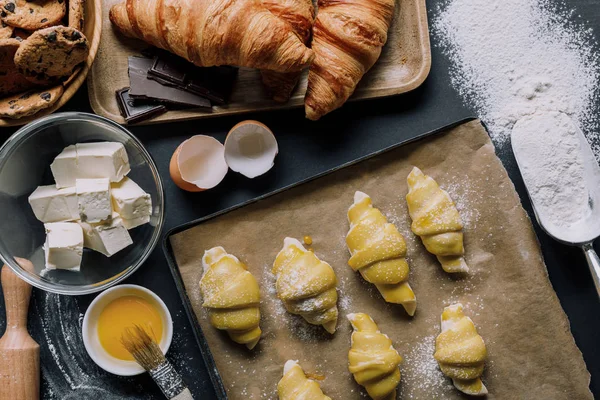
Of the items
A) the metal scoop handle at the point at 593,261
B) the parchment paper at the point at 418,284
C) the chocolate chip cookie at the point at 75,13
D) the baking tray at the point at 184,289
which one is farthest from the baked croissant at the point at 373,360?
the chocolate chip cookie at the point at 75,13

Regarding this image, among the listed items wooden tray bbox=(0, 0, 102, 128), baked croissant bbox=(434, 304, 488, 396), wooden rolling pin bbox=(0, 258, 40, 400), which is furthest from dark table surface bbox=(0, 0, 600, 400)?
baked croissant bbox=(434, 304, 488, 396)

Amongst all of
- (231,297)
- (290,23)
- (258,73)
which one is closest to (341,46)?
(290,23)

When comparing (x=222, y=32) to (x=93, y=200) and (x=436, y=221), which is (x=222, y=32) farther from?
(x=436, y=221)

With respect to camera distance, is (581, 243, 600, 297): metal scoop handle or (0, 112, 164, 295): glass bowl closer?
(0, 112, 164, 295): glass bowl

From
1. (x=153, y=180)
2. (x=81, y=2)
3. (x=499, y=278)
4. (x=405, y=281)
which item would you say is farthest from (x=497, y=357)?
(x=81, y=2)

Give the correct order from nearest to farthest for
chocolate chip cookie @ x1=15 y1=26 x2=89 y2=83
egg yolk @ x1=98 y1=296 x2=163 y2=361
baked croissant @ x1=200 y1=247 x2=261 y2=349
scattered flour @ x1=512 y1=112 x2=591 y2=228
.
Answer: chocolate chip cookie @ x1=15 y1=26 x2=89 y2=83 < baked croissant @ x1=200 y1=247 x2=261 y2=349 < egg yolk @ x1=98 y1=296 x2=163 y2=361 < scattered flour @ x1=512 y1=112 x2=591 y2=228

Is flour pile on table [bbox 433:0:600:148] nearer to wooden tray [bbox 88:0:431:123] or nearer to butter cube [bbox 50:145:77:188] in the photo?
wooden tray [bbox 88:0:431:123]

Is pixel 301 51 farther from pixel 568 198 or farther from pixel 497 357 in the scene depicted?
pixel 497 357
